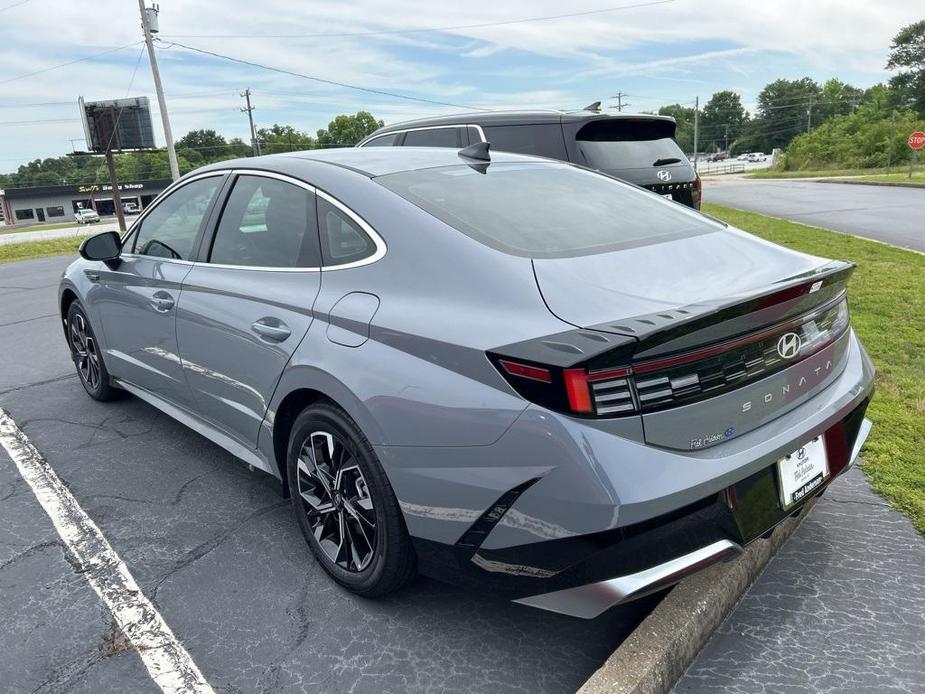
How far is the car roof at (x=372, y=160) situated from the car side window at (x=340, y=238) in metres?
0.23

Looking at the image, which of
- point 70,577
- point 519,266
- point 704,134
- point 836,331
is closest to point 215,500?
point 70,577

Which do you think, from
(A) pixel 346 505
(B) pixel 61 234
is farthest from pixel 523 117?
(B) pixel 61 234

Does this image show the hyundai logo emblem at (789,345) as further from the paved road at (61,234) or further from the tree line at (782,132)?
the tree line at (782,132)

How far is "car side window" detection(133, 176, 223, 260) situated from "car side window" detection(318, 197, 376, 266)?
0.99 m

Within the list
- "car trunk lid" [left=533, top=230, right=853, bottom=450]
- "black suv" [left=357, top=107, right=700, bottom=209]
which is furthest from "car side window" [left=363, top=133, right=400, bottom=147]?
"car trunk lid" [left=533, top=230, right=853, bottom=450]

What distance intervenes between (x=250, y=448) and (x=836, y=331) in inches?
93.5

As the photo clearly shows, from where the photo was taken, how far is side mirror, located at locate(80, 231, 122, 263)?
4.08m

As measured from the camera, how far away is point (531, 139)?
6.44 m

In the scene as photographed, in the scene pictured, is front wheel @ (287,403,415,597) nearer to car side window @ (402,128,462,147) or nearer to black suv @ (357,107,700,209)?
black suv @ (357,107,700,209)

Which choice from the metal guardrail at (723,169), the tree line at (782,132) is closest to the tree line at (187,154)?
A: the tree line at (782,132)

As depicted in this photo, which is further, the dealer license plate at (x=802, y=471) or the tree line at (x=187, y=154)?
the tree line at (x=187, y=154)

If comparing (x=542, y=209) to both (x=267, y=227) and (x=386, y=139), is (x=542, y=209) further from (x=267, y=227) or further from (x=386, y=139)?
(x=386, y=139)

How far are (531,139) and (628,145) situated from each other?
35.4 inches

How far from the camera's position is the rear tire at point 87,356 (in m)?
4.71
